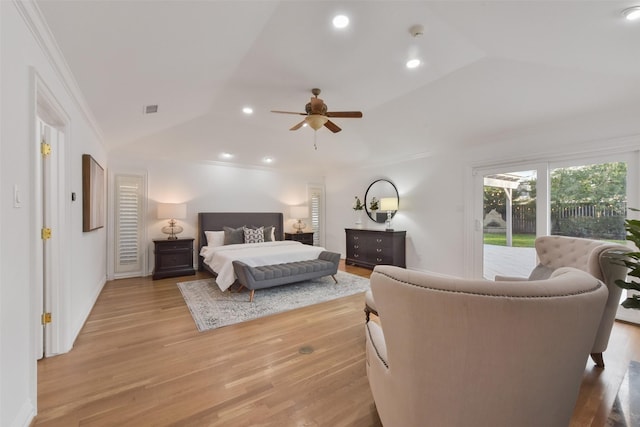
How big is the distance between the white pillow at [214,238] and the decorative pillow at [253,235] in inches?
19.6

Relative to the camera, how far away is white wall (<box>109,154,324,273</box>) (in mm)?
5414

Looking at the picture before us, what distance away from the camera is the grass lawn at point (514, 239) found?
3.99 metres

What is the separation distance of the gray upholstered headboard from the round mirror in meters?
2.28

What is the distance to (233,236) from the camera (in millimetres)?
5688

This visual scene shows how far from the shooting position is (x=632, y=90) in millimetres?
2848

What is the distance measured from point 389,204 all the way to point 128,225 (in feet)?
17.2

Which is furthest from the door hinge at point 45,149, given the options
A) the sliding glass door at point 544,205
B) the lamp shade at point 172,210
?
the sliding glass door at point 544,205

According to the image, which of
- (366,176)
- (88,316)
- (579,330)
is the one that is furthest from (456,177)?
(88,316)

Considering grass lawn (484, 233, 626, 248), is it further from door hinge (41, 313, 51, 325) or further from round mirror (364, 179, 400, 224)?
door hinge (41, 313, 51, 325)

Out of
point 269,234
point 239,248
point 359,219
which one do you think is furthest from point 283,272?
point 359,219

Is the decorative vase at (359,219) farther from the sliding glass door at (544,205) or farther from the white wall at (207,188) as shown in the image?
the sliding glass door at (544,205)

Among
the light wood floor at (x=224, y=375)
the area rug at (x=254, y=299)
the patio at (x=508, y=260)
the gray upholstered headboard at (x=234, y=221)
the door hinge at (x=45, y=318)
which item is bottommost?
the light wood floor at (x=224, y=375)

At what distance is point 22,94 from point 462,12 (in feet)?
10.3

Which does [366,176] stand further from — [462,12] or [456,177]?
[462,12]
